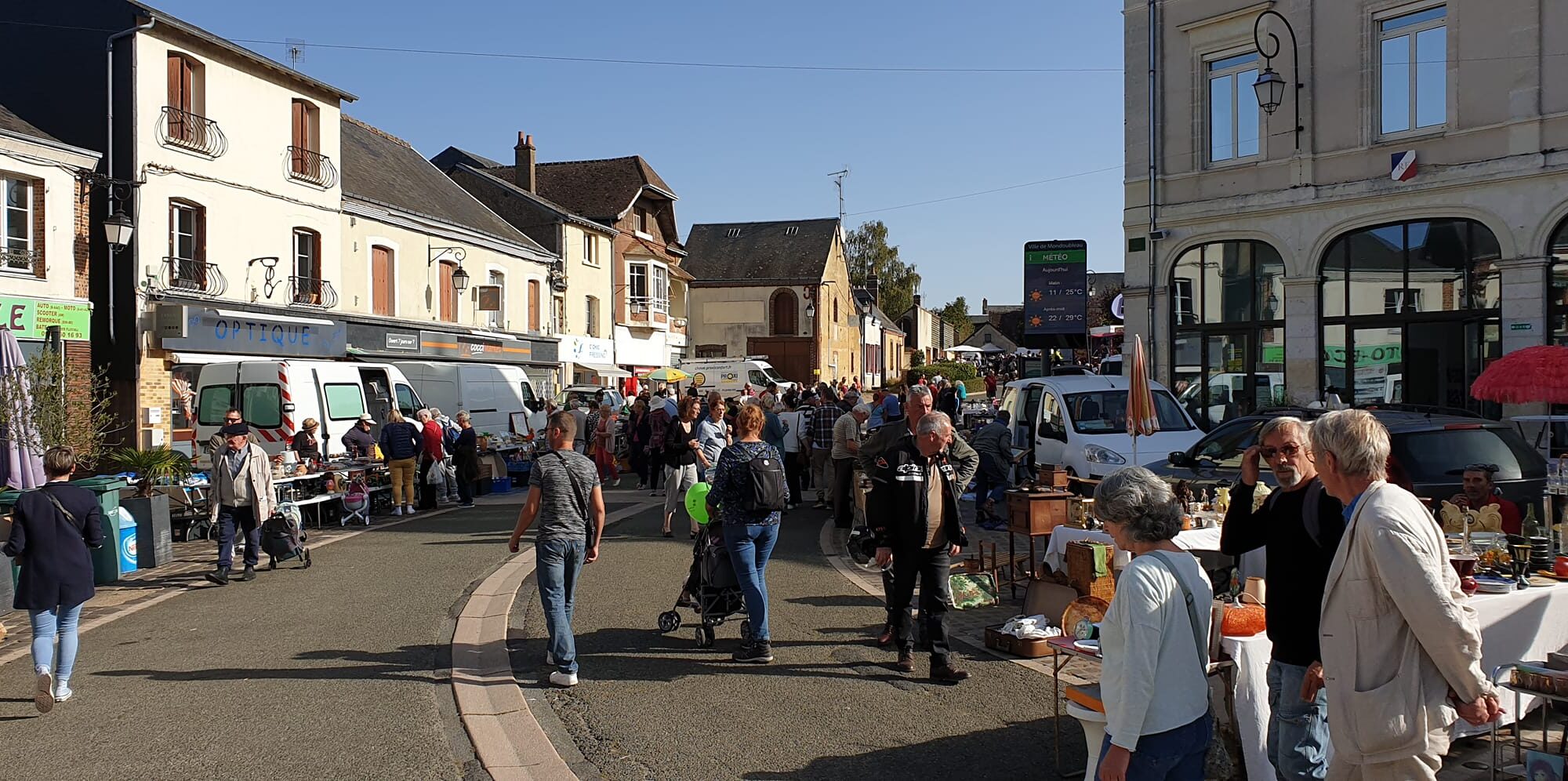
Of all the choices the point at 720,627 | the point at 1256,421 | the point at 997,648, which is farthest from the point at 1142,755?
the point at 1256,421

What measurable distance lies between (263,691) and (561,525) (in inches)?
78.9

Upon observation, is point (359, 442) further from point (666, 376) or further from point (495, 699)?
point (666, 376)

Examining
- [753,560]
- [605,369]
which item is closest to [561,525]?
[753,560]

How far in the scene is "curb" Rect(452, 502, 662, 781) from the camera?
5.42 m

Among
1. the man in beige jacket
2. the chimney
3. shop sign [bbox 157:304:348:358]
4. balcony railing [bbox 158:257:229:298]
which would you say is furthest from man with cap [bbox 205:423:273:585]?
the chimney

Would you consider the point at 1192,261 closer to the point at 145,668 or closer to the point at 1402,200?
the point at 1402,200

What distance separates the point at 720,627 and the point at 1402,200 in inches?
541

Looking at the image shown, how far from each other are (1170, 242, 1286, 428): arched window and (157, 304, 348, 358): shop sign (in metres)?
17.4

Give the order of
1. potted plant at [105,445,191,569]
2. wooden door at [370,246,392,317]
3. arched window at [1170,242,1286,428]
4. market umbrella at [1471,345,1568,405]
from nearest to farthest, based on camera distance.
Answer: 1. potted plant at [105,445,191,569]
2. market umbrella at [1471,345,1568,405]
3. arched window at [1170,242,1286,428]
4. wooden door at [370,246,392,317]

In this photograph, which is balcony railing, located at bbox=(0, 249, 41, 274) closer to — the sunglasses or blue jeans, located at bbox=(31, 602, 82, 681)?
blue jeans, located at bbox=(31, 602, 82, 681)

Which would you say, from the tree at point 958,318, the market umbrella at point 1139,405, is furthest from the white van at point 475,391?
the tree at point 958,318

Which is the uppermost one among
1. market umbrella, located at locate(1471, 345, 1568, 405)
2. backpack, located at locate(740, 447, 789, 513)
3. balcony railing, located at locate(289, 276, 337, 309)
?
balcony railing, located at locate(289, 276, 337, 309)

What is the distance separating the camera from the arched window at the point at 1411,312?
16.2 meters

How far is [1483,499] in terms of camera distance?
7465 mm
